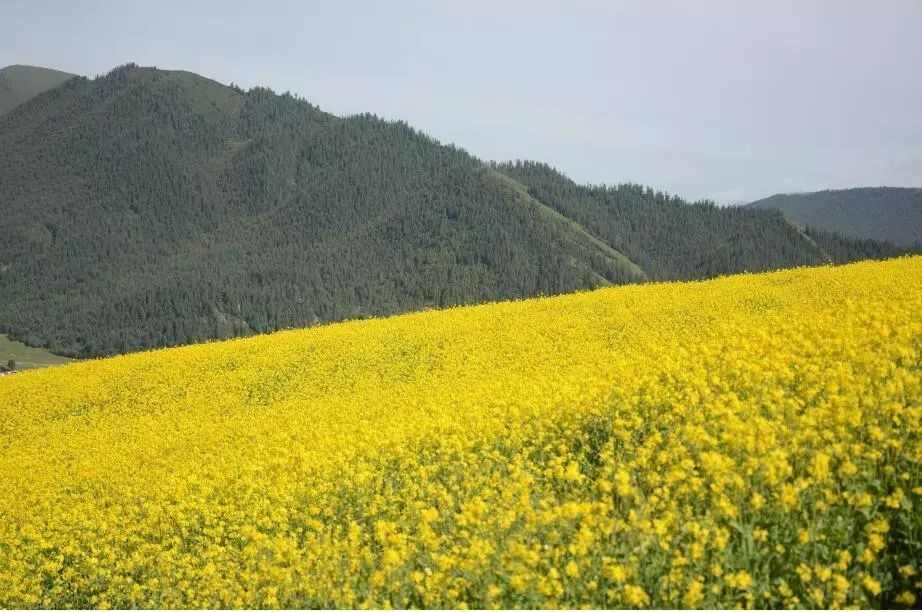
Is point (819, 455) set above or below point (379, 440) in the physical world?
above

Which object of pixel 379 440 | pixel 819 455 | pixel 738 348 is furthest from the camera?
pixel 379 440

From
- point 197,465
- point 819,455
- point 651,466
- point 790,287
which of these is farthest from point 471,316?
point 819,455

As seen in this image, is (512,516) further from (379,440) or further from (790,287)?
(790,287)

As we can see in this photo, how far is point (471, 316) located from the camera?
1221 inches

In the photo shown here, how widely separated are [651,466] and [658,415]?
2.08 m

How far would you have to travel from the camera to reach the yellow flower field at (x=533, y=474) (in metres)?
7.89

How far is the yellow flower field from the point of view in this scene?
7887mm

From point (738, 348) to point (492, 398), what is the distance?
487 centimetres

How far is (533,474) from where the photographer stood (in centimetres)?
1230

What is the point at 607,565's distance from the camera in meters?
7.73

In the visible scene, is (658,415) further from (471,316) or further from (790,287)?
(471,316)

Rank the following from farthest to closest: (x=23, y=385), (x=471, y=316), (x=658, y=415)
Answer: (x=23, y=385) → (x=471, y=316) → (x=658, y=415)

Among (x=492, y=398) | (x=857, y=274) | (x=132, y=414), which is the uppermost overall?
(x=857, y=274)

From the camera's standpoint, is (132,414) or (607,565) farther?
(132,414)
